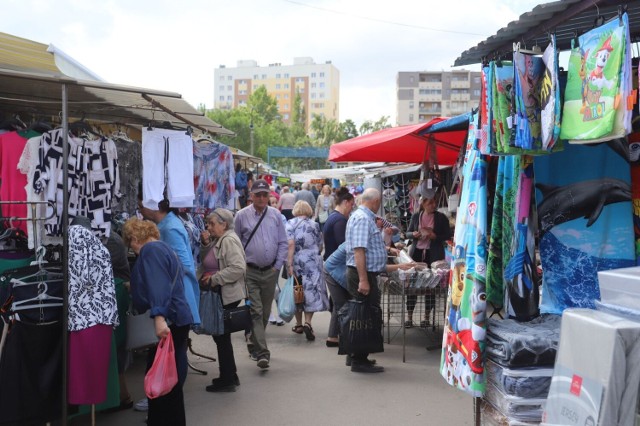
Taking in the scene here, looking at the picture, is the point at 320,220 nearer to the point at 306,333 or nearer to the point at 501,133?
the point at 306,333

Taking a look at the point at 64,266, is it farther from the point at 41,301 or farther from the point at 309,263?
the point at 309,263

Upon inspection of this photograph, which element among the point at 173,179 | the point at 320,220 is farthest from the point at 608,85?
the point at 320,220

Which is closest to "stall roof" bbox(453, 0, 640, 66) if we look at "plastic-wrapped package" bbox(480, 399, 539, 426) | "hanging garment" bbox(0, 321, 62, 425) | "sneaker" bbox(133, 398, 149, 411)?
"plastic-wrapped package" bbox(480, 399, 539, 426)

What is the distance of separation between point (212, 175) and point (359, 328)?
8.18 feet

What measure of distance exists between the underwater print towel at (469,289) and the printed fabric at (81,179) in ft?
9.17

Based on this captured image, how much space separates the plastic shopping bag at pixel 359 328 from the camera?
20.6ft

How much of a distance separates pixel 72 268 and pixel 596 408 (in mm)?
3385

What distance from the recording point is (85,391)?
164 inches

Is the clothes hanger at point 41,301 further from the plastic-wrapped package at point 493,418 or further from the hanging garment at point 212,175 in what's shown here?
the plastic-wrapped package at point 493,418

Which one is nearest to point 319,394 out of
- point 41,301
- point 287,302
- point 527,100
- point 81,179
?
point 287,302

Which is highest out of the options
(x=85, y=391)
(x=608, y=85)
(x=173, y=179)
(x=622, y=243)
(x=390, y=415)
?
(x=608, y=85)

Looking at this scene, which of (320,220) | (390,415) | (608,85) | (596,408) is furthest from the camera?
(320,220)

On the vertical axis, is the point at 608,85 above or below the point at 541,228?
above

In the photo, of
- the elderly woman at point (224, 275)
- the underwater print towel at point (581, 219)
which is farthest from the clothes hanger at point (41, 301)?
the underwater print towel at point (581, 219)
